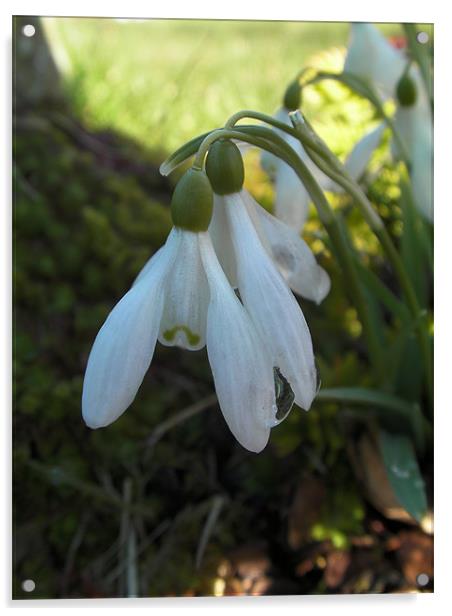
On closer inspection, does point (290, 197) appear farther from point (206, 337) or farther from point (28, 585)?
point (28, 585)

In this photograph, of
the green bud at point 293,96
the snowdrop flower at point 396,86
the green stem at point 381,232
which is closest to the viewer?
the green stem at point 381,232

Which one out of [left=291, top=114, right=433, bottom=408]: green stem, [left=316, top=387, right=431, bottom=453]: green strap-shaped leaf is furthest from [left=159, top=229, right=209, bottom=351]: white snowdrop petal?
[left=316, top=387, right=431, bottom=453]: green strap-shaped leaf

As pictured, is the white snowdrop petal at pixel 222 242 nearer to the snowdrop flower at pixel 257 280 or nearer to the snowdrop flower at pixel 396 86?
the snowdrop flower at pixel 257 280

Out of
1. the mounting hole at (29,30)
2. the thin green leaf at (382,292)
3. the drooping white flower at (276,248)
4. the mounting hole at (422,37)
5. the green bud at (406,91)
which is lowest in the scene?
the thin green leaf at (382,292)

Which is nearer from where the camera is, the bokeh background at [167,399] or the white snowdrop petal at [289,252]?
the white snowdrop petal at [289,252]

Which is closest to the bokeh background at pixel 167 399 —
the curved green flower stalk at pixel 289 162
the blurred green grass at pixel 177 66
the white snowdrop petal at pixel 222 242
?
the blurred green grass at pixel 177 66
